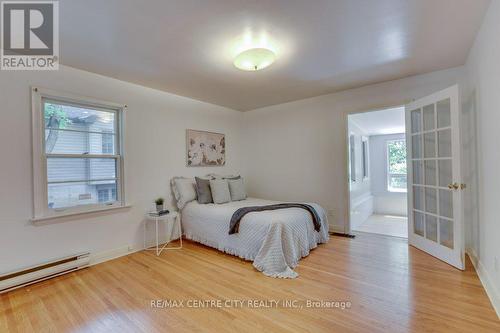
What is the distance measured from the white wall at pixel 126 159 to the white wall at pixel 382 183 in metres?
3.97

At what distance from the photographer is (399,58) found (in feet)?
8.76

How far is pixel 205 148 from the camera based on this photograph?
432cm

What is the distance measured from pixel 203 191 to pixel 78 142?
173cm

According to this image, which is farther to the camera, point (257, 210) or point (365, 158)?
point (365, 158)

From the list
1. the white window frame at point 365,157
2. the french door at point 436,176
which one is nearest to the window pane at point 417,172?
the french door at point 436,176

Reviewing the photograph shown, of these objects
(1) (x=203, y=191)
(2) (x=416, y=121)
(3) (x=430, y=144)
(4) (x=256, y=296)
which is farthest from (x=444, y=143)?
(1) (x=203, y=191)

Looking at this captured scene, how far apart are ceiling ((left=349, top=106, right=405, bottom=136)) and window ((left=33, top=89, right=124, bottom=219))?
12.4 ft

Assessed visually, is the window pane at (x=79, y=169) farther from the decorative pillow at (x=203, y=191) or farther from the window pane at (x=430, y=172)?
the window pane at (x=430, y=172)

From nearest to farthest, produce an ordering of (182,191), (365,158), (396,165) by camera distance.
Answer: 1. (182,191)
2. (365,158)
3. (396,165)

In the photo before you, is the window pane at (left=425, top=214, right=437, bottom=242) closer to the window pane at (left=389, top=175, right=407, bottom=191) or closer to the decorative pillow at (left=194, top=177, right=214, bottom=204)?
the decorative pillow at (left=194, top=177, right=214, bottom=204)

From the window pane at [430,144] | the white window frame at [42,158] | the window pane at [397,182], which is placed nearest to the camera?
the white window frame at [42,158]

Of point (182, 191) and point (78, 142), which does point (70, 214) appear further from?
point (182, 191)

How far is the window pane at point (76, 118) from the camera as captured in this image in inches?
104

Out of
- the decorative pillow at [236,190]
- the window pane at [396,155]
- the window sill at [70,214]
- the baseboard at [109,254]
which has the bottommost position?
the baseboard at [109,254]
